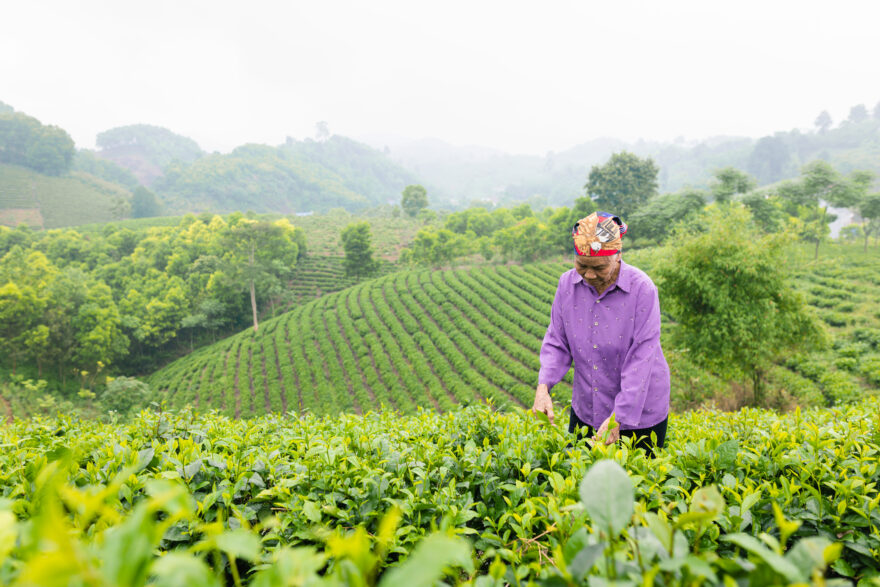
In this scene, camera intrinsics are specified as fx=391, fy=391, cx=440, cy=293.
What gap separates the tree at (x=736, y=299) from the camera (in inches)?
344

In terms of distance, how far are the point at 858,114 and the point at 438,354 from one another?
147 meters

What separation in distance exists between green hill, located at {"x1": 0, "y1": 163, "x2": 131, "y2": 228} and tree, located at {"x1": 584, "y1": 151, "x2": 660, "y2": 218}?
228ft

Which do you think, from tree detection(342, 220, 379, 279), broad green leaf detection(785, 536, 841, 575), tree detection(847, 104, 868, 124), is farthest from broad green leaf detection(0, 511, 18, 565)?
tree detection(847, 104, 868, 124)

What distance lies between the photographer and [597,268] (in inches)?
87.0

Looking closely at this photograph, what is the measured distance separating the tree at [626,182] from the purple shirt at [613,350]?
138 feet

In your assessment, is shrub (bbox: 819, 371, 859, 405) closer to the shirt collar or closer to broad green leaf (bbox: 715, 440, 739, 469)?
the shirt collar

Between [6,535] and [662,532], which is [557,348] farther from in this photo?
[6,535]

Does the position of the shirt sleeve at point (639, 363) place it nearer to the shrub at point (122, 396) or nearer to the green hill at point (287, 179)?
the shrub at point (122, 396)

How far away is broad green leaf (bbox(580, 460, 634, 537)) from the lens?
65cm

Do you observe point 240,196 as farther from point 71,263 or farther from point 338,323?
point 338,323

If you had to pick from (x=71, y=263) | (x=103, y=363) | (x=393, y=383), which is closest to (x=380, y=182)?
(x=71, y=263)

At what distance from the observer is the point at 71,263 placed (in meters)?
37.0

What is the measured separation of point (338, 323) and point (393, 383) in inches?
338

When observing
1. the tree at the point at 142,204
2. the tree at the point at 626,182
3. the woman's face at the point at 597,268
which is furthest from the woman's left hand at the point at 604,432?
the tree at the point at 142,204
